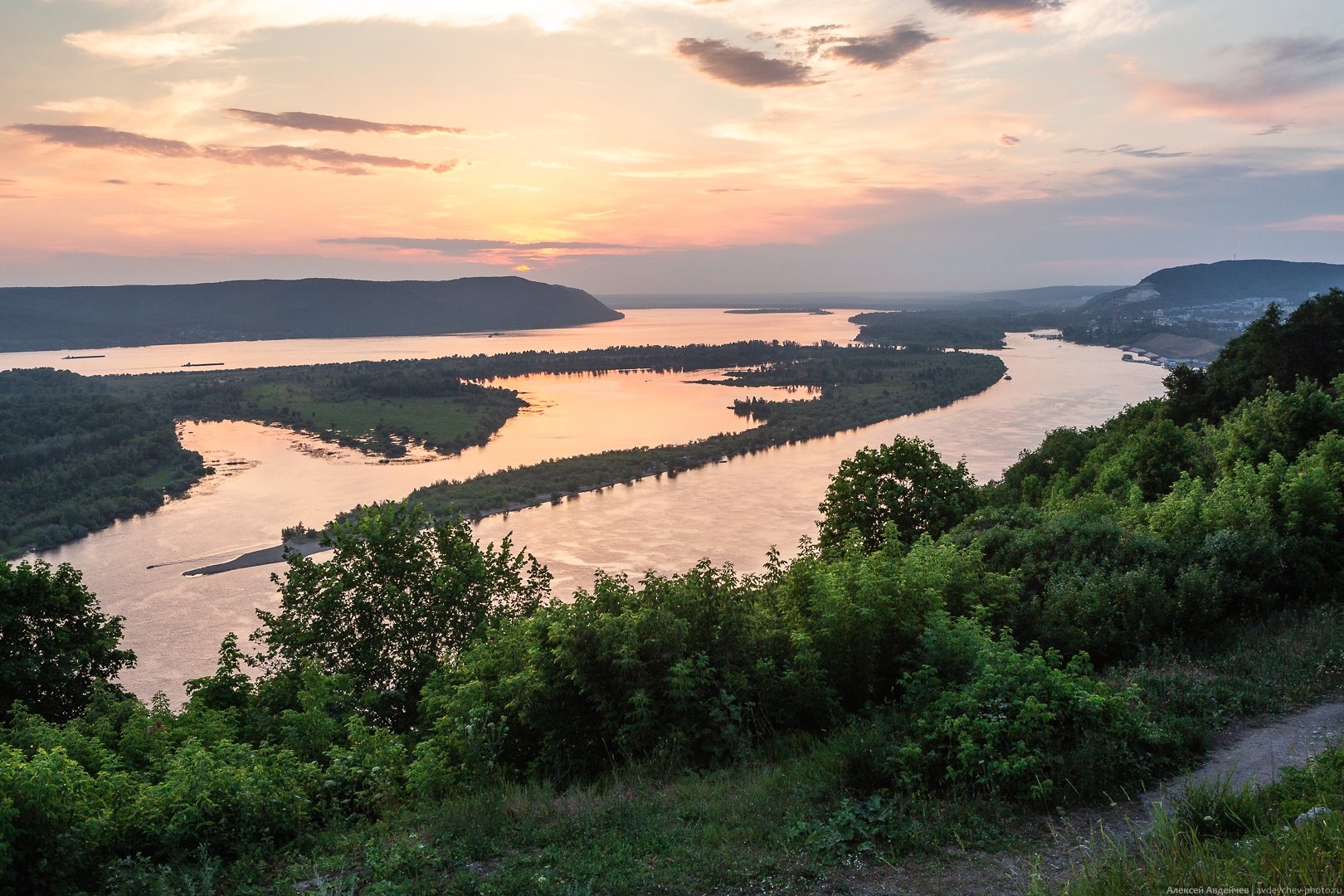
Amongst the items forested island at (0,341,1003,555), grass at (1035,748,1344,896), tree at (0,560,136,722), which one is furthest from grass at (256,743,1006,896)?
forested island at (0,341,1003,555)

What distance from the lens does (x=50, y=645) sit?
1636 centimetres

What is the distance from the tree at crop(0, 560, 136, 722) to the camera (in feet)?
51.4

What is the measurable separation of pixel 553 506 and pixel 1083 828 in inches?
2050

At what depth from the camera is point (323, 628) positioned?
1870cm

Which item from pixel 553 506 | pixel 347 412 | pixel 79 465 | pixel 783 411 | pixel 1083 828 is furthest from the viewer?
pixel 347 412

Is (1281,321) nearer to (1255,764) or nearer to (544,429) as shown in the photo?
(1255,764)

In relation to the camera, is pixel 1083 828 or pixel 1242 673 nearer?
pixel 1083 828

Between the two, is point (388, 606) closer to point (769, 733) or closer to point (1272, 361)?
point (769, 733)

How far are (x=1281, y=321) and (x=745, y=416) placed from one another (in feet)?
204

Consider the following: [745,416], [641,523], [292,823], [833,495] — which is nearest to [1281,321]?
[833,495]

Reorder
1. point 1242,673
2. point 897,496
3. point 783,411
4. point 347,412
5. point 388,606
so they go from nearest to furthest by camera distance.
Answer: point 1242,673, point 388,606, point 897,496, point 783,411, point 347,412

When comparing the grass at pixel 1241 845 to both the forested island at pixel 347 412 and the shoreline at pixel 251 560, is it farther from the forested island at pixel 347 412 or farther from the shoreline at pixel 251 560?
the forested island at pixel 347 412

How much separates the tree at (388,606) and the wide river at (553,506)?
42.2 feet

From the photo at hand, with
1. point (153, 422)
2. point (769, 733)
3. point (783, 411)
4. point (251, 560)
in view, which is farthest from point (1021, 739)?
point (153, 422)
